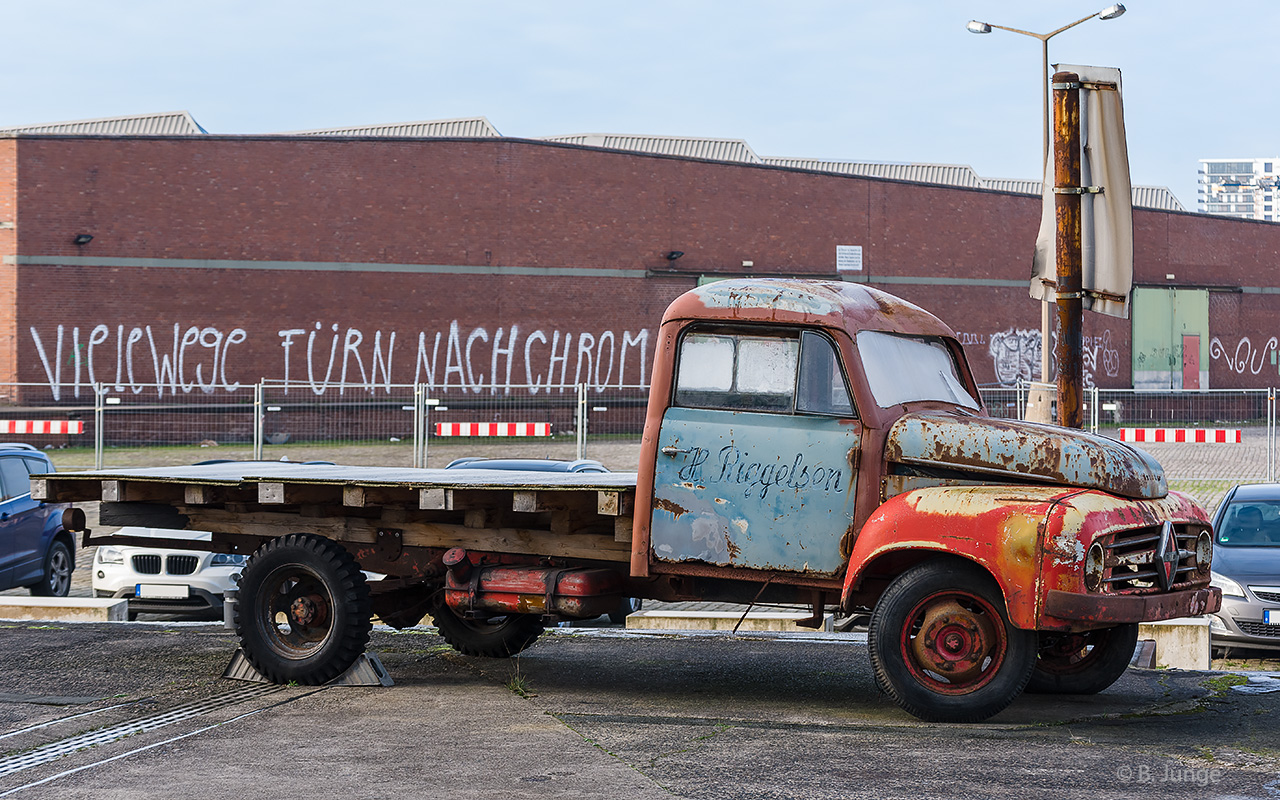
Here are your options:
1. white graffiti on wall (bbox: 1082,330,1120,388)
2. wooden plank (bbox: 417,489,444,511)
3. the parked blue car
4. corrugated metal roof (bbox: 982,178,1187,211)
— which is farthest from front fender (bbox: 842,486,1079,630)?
corrugated metal roof (bbox: 982,178,1187,211)

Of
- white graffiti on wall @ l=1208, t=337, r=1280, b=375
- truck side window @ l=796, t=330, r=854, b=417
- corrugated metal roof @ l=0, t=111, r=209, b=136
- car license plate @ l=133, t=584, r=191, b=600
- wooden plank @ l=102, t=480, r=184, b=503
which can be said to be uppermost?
corrugated metal roof @ l=0, t=111, r=209, b=136

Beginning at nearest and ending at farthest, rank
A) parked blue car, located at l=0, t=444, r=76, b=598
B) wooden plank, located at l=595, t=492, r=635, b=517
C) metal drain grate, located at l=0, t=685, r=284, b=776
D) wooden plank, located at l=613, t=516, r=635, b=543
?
metal drain grate, located at l=0, t=685, r=284, b=776 < wooden plank, located at l=595, t=492, r=635, b=517 < wooden plank, located at l=613, t=516, r=635, b=543 < parked blue car, located at l=0, t=444, r=76, b=598

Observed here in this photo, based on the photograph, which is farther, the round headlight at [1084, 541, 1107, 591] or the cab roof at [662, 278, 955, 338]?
the cab roof at [662, 278, 955, 338]

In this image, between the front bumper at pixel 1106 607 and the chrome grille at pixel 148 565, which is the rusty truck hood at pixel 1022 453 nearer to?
the front bumper at pixel 1106 607

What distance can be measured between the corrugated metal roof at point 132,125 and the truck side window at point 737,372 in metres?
36.5

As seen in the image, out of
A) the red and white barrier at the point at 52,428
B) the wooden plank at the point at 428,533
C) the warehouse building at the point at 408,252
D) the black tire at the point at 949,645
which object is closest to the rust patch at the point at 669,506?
the wooden plank at the point at 428,533

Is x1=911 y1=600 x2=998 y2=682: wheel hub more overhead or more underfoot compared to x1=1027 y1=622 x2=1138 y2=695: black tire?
more overhead

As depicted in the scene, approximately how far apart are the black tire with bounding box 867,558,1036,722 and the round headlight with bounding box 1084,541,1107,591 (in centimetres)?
44

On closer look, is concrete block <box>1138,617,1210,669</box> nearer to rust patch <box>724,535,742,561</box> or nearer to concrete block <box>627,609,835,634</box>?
concrete block <box>627,609,835,634</box>

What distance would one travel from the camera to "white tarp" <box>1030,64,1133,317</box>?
29.6 feet

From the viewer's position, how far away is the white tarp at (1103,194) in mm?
9023

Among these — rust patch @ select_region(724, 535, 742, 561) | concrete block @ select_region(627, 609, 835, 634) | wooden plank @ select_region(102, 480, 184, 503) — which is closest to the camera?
rust patch @ select_region(724, 535, 742, 561)

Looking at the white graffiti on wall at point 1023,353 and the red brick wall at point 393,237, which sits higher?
the red brick wall at point 393,237

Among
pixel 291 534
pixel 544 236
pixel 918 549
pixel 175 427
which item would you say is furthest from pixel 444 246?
pixel 918 549
